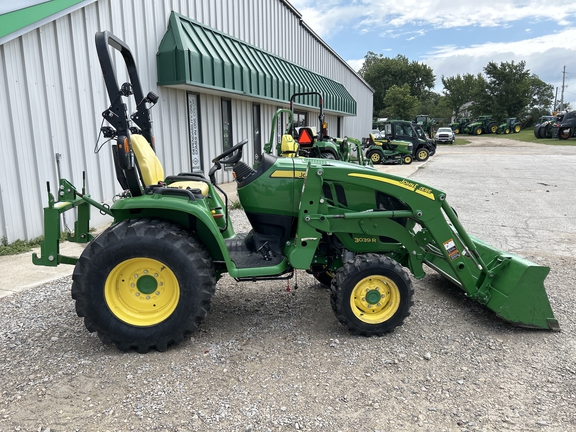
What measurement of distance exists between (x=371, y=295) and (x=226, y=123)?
9.11 metres

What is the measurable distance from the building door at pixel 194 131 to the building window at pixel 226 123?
1.27 m

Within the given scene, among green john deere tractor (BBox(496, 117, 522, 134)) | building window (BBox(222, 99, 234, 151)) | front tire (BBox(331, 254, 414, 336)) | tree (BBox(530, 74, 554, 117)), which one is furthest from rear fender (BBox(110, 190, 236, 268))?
tree (BBox(530, 74, 554, 117))

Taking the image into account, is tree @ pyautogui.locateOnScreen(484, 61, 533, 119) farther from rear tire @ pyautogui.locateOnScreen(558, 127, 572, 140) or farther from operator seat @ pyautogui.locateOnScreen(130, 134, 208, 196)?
operator seat @ pyautogui.locateOnScreen(130, 134, 208, 196)

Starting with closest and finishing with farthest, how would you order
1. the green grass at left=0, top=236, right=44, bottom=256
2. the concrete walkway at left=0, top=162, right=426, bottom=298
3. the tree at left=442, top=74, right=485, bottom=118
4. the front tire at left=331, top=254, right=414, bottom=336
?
the front tire at left=331, top=254, right=414, bottom=336, the concrete walkway at left=0, top=162, right=426, bottom=298, the green grass at left=0, top=236, right=44, bottom=256, the tree at left=442, top=74, right=485, bottom=118

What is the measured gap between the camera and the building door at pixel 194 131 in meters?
9.85

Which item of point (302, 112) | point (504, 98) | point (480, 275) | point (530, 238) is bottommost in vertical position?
point (530, 238)

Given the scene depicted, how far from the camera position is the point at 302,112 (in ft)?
60.3

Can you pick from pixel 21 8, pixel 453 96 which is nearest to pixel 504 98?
pixel 453 96

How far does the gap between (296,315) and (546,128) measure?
43.3 m

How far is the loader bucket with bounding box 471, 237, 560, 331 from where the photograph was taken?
3.41 m

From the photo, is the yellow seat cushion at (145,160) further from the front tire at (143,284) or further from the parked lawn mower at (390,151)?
the parked lawn mower at (390,151)

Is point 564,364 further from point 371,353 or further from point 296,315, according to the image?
point 296,315

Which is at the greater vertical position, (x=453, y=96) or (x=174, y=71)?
(x=453, y=96)

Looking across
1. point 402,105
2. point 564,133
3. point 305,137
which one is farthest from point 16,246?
point 402,105
